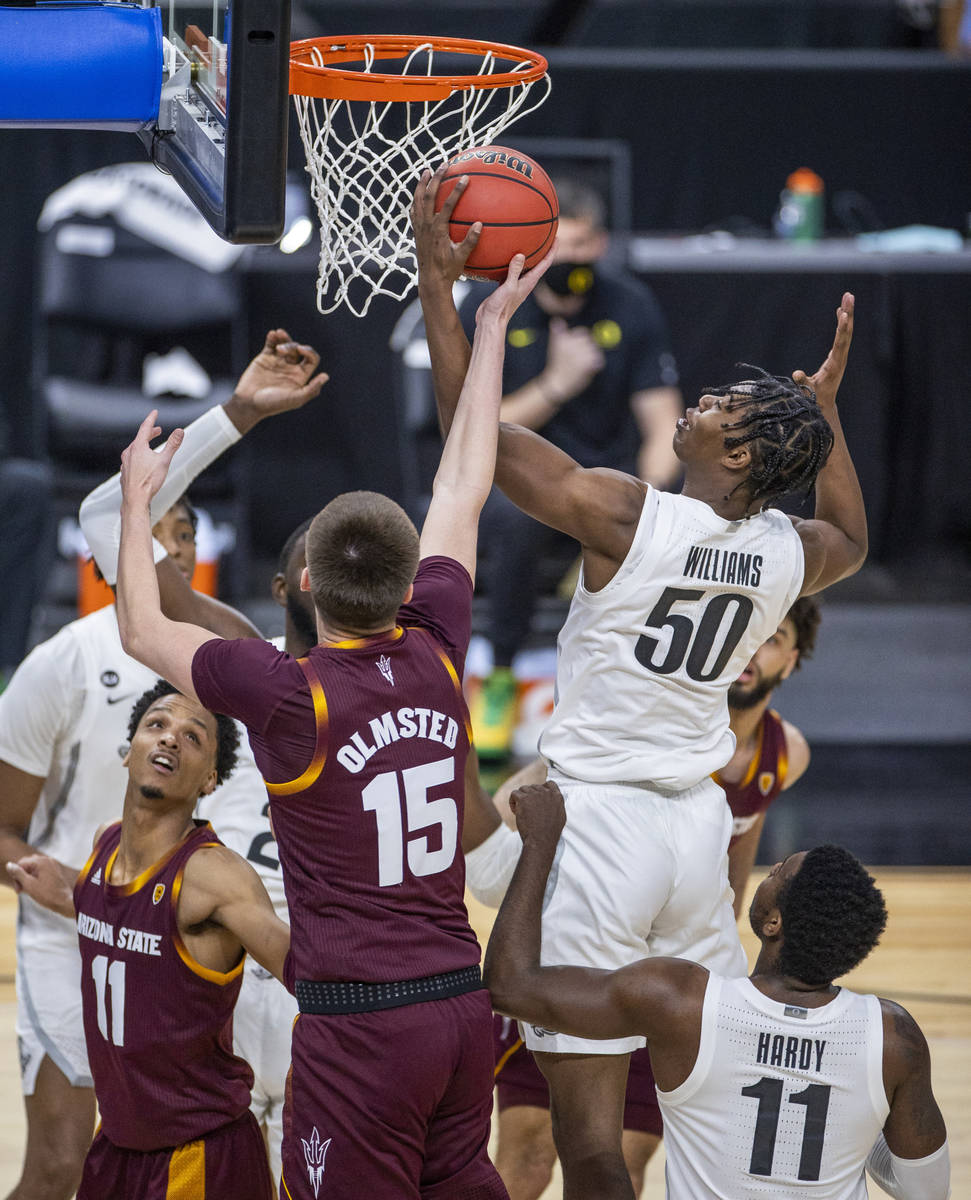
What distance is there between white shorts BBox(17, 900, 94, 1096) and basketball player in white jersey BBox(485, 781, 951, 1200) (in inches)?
55.3

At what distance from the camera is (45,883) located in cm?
362

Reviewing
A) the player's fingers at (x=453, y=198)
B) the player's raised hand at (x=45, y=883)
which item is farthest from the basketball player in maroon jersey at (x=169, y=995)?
the player's fingers at (x=453, y=198)

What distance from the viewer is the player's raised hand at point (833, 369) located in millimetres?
3619

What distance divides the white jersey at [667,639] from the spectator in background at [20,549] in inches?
218

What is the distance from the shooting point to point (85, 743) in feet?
13.7

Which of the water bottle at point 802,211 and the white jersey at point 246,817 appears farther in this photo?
the water bottle at point 802,211

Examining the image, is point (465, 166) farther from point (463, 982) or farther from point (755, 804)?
point (755, 804)

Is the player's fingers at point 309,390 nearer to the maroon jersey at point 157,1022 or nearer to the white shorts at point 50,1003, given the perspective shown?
the maroon jersey at point 157,1022

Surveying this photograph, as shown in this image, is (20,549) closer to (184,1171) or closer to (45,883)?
(45,883)

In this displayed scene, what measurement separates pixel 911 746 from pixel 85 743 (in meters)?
5.70

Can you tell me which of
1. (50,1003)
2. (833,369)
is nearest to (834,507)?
(833,369)

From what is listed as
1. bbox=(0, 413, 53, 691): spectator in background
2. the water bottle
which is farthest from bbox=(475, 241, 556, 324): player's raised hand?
the water bottle

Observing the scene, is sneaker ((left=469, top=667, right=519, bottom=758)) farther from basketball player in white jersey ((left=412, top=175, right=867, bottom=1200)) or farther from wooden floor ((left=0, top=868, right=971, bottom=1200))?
basketball player in white jersey ((left=412, top=175, right=867, bottom=1200))

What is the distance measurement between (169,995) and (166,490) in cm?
114
